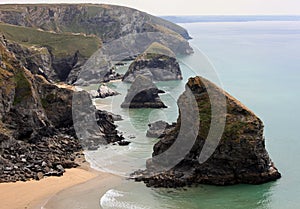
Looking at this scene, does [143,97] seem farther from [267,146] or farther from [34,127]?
[34,127]

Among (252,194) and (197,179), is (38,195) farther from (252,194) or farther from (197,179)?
(252,194)

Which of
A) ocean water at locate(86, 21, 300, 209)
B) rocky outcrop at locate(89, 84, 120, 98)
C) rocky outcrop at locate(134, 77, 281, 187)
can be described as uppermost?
rocky outcrop at locate(134, 77, 281, 187)

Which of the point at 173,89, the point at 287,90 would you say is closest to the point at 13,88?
the point at 173,89

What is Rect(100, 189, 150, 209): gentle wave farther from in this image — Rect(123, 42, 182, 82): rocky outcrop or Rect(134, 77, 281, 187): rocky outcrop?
Rect(123, 42, 182, 82): rocky outcrop

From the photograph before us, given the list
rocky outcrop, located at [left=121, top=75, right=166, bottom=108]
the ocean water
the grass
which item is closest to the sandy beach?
the ocean water

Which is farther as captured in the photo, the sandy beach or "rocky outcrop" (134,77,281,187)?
"rocky outcrop" (134,77,281,187)

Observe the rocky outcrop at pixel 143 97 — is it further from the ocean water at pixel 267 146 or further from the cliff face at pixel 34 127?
the cliff face at pixel 34 127
